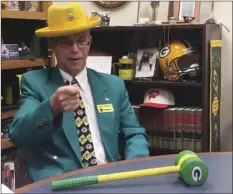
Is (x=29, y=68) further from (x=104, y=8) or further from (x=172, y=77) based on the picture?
(x=172, y=77)

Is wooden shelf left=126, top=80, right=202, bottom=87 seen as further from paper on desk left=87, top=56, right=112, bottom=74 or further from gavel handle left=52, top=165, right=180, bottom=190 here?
gavel handle left=52, top=165, right=180, bottom=190

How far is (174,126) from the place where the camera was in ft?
8.22

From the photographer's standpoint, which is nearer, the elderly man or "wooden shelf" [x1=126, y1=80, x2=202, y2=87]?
the elderly man

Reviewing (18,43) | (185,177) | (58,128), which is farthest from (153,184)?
(18,43)

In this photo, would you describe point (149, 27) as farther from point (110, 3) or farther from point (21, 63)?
point (21, 63)

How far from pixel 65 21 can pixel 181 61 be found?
1054 millimetres

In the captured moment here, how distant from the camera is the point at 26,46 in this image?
8.33 feet

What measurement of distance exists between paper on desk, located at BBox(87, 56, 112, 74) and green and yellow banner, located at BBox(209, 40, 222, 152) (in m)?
0.65

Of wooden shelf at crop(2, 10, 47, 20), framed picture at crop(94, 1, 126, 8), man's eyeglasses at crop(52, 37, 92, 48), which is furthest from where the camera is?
framed picture at crop(94, 1, 126, 8)

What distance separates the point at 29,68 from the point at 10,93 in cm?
20

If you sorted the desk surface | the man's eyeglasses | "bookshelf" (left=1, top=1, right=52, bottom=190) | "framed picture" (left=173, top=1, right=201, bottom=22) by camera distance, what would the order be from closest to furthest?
the desk surface, the man's eyeglasses, "bookshelf" (left=1, top=1, right=52, bottom=190), "framed picture" (left=173, top=1, right=201, bottom=22)

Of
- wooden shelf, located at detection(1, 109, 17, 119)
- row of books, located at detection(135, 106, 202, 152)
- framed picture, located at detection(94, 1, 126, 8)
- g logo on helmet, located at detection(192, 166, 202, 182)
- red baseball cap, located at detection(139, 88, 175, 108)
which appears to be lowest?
row of books, located at detection(135, 106, 202, 152)

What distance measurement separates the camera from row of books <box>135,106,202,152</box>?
2422 mm

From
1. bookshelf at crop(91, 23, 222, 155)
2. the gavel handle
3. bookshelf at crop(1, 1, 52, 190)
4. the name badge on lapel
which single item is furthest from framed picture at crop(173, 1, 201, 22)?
the gavel handle
